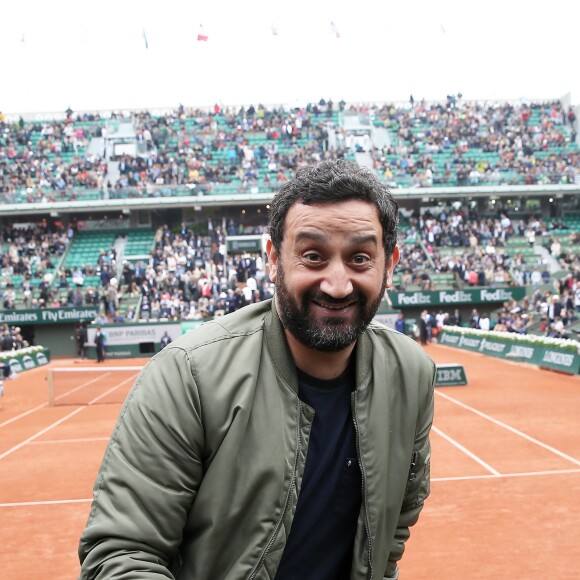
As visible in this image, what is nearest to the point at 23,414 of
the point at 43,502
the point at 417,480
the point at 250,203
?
the point at 43,502

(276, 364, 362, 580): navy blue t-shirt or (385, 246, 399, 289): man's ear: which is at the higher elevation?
(385, 246, 399, 289): man's ear

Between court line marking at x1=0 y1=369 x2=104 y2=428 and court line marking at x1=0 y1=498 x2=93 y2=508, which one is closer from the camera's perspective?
court line marking at x1=0 y1=498 x2=93 y2=508

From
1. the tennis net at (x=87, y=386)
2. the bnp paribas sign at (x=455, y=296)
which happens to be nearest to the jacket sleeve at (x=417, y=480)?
the tennis net at (x=87, y=386)

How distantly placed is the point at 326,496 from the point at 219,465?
43 centimetres

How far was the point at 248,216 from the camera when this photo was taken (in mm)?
40438

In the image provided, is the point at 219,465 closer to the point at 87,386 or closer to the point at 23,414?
the point at 23,414

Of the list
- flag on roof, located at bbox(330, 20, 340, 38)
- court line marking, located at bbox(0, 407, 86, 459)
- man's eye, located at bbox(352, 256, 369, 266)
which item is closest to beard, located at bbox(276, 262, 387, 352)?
man's eye, located at bbox(352, 256, 369, 266)

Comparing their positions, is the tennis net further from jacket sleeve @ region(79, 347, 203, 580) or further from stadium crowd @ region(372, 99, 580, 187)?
stadium crowd @ region(372, 99, 580, 187)

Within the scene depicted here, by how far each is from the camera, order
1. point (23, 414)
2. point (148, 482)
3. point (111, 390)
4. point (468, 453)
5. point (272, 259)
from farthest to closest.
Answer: point (111, 390), point (23, 414), point (468, 453), point (272, 259), point (148, 482)

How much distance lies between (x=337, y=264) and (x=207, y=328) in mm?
489

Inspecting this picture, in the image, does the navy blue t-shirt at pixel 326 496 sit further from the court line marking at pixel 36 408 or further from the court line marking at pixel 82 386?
the court line marking at pixel 82 386

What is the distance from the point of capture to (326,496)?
85.8 inches

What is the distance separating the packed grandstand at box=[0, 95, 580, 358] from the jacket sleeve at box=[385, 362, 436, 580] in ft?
83.7

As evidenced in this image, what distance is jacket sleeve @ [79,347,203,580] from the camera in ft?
5.97
